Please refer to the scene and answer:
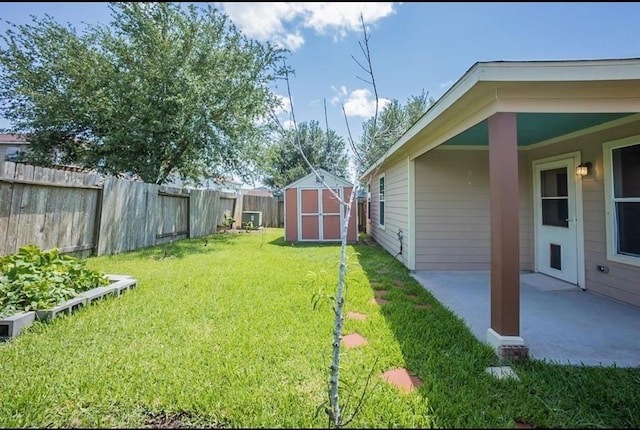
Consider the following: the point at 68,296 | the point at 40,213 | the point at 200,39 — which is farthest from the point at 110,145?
the point at 68,296

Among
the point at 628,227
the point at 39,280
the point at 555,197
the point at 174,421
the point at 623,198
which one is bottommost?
the point at 174,421

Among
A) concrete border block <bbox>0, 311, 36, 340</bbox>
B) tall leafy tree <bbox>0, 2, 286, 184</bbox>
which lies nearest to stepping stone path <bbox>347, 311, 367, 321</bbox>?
concrete border block <bbox>0, 311, 36, 340</bbox>

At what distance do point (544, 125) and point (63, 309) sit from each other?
600cm

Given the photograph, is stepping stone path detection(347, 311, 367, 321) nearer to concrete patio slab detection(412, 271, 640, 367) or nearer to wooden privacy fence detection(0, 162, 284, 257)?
concrete patio slab detection(412, 271, 640, 367)

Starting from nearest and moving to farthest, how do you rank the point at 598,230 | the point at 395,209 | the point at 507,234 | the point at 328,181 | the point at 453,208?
the point at 507,234
the point at 598,230
the point at 453,208
the point at 395,209
the point at 328,181

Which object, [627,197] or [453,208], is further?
[453,208]

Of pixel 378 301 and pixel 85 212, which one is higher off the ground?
pixel 85 212

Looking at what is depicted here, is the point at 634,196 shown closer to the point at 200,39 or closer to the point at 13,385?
the point at 13,385

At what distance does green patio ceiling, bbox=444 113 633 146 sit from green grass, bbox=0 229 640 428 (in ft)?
7.61

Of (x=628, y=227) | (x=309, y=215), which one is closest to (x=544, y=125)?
(x=628, y=227)

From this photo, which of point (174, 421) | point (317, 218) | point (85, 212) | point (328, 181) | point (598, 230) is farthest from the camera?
point (317, 218)

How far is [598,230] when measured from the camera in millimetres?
4062

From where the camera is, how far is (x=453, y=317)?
333 centimetres

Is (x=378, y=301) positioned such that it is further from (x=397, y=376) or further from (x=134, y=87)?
(x=134, y=87)
